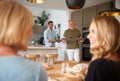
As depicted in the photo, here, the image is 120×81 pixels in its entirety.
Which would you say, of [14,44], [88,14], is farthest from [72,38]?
[14,44]

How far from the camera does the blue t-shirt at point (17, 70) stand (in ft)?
2.87

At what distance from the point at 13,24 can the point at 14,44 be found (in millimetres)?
87

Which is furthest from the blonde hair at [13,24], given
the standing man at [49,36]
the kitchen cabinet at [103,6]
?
the kitchen cabinet at [103,6]

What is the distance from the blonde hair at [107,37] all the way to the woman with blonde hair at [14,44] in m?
0.46

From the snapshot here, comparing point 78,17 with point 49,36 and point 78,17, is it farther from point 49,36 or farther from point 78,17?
point 49,36

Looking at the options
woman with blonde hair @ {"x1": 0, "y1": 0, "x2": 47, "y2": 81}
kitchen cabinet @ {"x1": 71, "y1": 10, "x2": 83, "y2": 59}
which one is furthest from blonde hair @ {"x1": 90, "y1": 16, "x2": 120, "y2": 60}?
kitchen cabinet @ {"x1": 71, "y1": 10, "x2": 83, "y2": 59}

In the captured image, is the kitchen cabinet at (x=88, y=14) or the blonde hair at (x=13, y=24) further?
the kitchen cabinet at (x=88, y=14)

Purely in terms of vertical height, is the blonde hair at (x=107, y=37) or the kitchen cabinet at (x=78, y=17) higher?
the kitchen cabinet at (x=78, y=17)

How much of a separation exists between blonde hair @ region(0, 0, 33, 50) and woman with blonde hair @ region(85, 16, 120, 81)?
468 mm

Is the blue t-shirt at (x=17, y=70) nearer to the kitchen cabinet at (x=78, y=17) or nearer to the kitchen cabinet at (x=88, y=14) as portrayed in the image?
the kitchen cabinet at (x=88, y=14)

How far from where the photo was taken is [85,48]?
7301mm

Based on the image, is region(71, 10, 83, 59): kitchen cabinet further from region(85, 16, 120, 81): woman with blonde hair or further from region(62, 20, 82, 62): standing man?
region(85, 16, 120, 81): woman with blonde hair

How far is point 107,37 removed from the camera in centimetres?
123

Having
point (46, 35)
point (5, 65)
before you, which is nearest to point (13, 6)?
point (5, 65)
